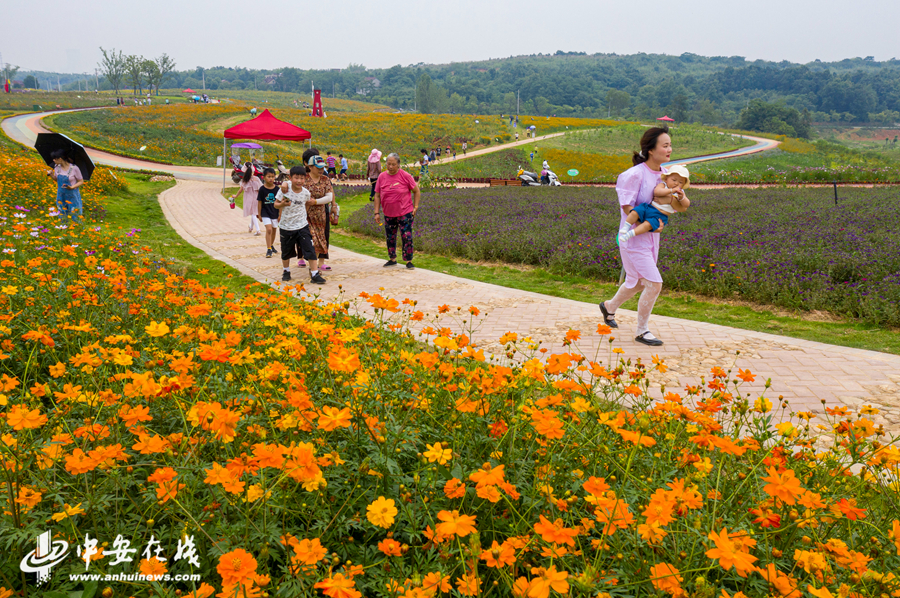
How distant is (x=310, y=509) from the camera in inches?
70.8

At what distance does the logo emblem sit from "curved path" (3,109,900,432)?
3.60 meters

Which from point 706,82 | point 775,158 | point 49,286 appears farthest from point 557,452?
point 706,82

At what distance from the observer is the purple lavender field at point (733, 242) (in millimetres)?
7016

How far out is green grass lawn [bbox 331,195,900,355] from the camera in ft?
18.9

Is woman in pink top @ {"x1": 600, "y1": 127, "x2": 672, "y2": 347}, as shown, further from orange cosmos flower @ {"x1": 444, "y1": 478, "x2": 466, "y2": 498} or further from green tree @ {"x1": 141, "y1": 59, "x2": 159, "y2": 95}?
green tree @ {"x1": 141, "y1": 59, "x2": 159, "y2": 95}

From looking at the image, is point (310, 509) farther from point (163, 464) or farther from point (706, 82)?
point (706, 82)

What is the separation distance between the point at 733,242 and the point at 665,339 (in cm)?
503

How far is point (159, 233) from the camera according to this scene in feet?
38.9

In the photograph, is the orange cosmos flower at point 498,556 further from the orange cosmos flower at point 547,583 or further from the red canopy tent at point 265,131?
the red canopy tent at point 265,131

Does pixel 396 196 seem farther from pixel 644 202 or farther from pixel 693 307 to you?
pixel 693 307

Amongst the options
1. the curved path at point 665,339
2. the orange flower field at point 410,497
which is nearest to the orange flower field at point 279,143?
the curved path at point 665,339

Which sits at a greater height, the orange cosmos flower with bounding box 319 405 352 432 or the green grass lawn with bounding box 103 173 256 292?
the orange cosmos flower with bounding box 319 405 352 432

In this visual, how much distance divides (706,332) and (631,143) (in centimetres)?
4511

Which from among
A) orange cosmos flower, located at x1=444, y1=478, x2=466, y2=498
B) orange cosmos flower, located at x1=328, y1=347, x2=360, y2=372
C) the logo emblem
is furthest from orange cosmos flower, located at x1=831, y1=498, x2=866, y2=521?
the logo emblem
